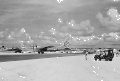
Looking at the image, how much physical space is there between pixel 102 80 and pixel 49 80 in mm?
4523

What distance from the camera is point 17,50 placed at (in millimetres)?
98250

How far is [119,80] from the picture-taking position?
15.8m

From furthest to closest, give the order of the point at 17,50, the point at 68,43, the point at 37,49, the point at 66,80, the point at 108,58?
1. the point at 68,43
2. the point at 17,50
3. the point at 37,49
4. the point at 108,58
5. the point at 66,80

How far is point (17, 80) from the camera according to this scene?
15969 millimetres

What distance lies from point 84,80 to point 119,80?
3.08 m

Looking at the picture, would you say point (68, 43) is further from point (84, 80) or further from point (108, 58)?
point (84, 80)

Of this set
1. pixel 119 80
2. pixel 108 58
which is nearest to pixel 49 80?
pixel 119 80

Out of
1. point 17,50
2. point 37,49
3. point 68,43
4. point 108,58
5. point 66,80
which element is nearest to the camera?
point 66,80

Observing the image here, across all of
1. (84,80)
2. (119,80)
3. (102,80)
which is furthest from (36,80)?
(119,80)

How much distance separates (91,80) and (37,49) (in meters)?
75.6

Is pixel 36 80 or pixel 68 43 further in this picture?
pixel 68 43

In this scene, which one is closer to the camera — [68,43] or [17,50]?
[17,50]

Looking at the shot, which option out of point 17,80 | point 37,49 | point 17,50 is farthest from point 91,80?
point 17,50

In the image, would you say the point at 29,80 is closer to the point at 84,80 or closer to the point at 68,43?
the point at 84,80
